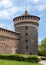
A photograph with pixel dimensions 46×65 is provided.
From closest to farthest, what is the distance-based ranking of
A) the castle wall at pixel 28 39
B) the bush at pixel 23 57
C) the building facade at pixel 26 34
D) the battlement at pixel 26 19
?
1. the bush at pixel 23 57
2. the building facade at pixel 26 34
3. the castle wall at pixel 28 39
4. the battlement at pixel 26 19

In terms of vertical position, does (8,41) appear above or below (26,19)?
below

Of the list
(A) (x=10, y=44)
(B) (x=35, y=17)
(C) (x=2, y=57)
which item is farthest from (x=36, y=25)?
(C) (x=2, y=57)

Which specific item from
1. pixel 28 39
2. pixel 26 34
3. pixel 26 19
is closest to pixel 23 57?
pixel 28 39

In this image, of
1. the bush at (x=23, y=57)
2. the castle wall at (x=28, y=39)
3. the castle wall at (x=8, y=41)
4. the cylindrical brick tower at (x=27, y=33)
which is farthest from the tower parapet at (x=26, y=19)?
the bush at (x=23, y=57)

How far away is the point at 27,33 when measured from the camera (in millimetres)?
37906

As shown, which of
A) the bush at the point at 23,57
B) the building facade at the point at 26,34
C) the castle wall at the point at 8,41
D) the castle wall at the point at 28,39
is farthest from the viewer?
the castle wall at the point at 28,39

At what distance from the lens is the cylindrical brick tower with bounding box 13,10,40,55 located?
37562 mm

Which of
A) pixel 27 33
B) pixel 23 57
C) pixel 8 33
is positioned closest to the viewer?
pixel 23 57

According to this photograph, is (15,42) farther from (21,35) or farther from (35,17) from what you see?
(35,17)

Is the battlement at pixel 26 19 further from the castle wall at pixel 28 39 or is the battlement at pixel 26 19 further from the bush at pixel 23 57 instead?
the bush at pixel 23 57

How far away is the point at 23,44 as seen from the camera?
1485 inches

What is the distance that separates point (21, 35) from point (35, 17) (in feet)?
14.9

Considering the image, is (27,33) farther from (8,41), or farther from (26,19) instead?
(8,41)

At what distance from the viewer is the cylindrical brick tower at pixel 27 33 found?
3756cm
